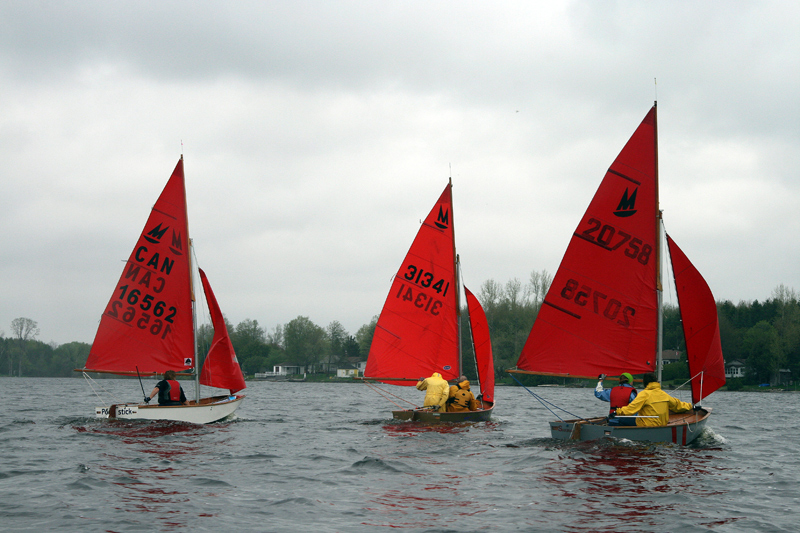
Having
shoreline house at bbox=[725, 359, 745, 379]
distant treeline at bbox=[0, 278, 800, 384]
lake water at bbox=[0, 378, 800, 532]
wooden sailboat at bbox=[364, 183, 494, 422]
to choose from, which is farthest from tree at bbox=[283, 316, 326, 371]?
lake water at bbox=[0, 378, 800, 532]

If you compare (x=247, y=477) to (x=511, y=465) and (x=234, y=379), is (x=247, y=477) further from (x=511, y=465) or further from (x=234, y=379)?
(x=234, y=379)

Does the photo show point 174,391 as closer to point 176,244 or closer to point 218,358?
point 218,358

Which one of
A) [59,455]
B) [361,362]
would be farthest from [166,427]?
[361,362]

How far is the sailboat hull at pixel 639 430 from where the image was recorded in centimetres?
1505

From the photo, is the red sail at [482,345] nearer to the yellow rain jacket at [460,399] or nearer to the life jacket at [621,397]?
the yellow rain jacket at [460,399]

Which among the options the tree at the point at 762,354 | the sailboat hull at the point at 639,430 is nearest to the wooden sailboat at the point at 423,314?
the sailboat hull at the point at 639,430

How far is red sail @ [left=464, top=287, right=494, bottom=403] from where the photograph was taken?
77.2 feet

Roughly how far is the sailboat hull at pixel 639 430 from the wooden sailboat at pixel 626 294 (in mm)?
122

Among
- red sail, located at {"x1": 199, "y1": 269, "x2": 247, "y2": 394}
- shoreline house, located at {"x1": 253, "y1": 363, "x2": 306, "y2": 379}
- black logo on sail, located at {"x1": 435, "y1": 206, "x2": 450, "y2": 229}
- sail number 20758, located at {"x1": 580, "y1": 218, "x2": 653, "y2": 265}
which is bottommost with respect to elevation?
shoreline house, located at {"x1": 253, "y1": 363, "x2": 306, "y2": 379}

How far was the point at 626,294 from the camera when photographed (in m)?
17.2

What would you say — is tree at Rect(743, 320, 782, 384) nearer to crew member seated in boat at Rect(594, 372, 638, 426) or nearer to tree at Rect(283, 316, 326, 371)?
crew member seated in boat at Rect(594, 372, 638, 426)

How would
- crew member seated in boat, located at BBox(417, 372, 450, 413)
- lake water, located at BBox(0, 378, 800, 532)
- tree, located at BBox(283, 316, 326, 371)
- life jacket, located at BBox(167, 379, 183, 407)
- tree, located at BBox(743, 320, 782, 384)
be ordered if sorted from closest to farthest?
lake water, located at BBox(0, 378, 800, 532), life jacket, located at BBox(167, 379, 183, 407), crew member seated in boat, located at BBox(417, 372, 450, 413), tree, located at BBox(743, 320, 782, 384), tree, located at BBox(283, 316, 326, 371)

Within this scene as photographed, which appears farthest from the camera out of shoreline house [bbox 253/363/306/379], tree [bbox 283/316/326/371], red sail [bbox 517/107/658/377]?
shoreline house [bbox 253/363/306/379]

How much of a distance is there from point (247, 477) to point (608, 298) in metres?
9.34
